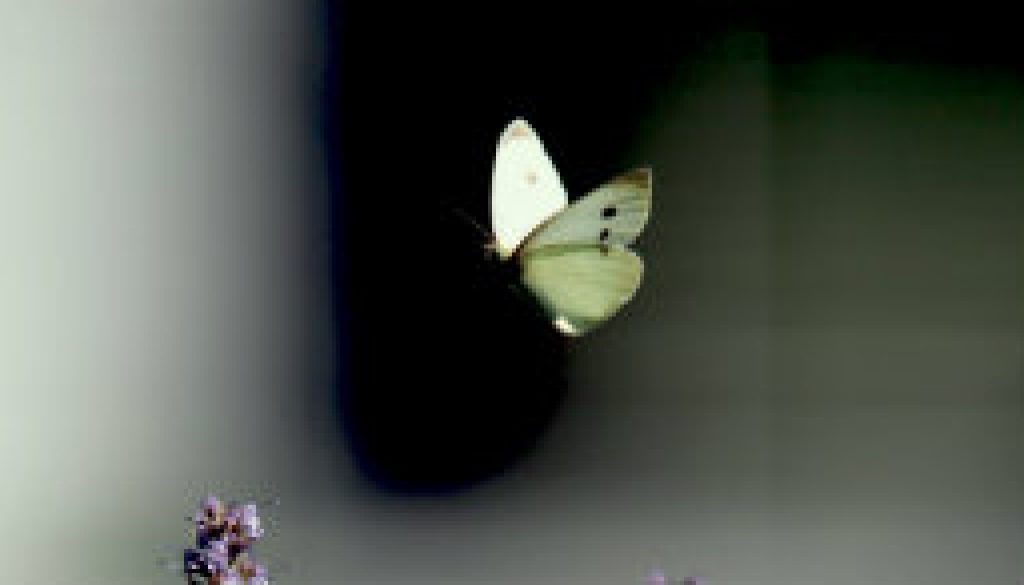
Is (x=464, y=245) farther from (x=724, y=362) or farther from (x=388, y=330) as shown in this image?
(x=724, y=362)

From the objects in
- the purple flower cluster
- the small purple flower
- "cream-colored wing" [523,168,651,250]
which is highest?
"cream-colored wing" [523,168,651,250]

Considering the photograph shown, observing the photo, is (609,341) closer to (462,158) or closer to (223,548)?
(462,158)

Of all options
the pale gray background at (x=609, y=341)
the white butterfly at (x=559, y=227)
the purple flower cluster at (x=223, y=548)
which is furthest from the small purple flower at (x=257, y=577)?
the pale gray background at (x=609, y=341)

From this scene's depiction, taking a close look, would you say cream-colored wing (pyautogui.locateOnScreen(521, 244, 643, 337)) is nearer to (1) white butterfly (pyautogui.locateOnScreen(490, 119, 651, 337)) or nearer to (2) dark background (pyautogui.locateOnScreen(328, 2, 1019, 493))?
(1) white butterfly (pyautogui.locateOnScreen(490, 119, 651, 337))

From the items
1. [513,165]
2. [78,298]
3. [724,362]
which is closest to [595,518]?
[724,362]

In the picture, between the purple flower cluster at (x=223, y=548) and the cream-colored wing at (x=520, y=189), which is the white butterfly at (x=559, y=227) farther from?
the purple flower cluster at (x=223, y=548)

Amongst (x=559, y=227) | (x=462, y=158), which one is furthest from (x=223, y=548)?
(x=462, y=158)

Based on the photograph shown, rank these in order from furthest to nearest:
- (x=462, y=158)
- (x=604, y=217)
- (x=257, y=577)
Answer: (x=462, y=158), (x=604, y=217), (x=257, y=577)

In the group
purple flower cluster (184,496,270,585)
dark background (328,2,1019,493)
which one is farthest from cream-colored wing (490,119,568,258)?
dark background (328,2,1019,493)
